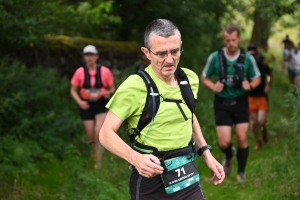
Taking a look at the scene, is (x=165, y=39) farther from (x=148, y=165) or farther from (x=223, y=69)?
(x=223, y=69)

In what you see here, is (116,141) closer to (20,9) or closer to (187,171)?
(187,171)

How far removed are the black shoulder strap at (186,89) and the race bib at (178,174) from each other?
1.16ft

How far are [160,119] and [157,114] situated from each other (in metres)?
0.04

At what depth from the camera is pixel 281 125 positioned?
311 inches

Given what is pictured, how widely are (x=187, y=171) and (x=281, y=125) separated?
3.92 m

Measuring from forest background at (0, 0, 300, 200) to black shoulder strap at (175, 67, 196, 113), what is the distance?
2564 mm

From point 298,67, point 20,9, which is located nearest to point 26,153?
point 20,9

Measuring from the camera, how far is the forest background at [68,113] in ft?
24.3

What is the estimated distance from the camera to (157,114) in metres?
4.05

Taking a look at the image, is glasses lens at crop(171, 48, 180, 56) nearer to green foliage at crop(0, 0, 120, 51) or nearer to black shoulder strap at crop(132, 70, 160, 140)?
black shoulder strap at crop(132, 70, 160, 140)

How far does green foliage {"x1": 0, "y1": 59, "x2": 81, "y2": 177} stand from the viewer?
9.16m

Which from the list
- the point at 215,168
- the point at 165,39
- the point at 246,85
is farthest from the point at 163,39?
the point at 246,85

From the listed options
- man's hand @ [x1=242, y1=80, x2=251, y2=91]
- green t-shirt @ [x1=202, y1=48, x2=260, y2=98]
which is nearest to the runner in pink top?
green t-shirt @ [x1=202, y1=48, x2=260, y2=98]

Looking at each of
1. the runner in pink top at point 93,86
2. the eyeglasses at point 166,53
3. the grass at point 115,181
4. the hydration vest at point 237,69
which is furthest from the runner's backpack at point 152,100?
the runner in pink top at point 93,86
